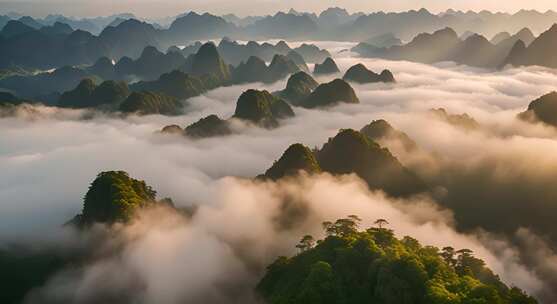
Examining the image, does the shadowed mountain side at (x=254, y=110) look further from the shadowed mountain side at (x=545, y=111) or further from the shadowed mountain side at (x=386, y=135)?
the shadowed mountain side at (x=545, y=111)

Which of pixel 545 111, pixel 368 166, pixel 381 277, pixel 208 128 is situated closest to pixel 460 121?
pixel 545 111

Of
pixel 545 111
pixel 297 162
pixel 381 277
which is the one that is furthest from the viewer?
pixel 545 111

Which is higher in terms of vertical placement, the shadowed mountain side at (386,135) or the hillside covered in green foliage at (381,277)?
the hillside covered in green foliage at (381,277)

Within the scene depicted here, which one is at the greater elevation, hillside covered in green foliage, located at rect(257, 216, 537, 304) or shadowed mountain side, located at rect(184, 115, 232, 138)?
hillside covered in green foliage, located at rect(257, 216, 537, 304)

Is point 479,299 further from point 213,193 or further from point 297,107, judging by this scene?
point 297,107

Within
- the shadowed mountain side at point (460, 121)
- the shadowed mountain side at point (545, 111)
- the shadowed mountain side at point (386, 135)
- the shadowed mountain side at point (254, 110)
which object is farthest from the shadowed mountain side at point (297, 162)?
the shadowed mountain side at point (545, 111)

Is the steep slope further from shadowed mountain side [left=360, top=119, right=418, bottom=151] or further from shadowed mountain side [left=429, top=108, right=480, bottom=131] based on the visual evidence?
shadowed mountain side [left=429, top=108, right=480, bottom=131]

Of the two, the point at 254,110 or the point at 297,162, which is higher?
the point at 297,162

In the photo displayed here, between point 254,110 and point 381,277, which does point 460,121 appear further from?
point 381,277

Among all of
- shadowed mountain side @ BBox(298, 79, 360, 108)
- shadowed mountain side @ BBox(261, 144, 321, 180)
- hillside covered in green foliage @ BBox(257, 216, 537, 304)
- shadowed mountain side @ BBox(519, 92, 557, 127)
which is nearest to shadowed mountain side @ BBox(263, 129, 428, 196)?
shadowed mountain side @ BBox(261, 144, 321, 180)

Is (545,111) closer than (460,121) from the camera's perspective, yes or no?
Yes
